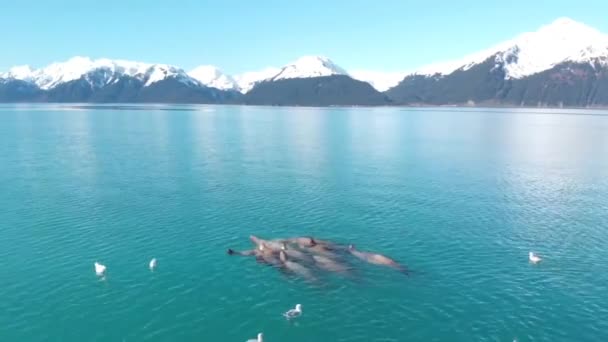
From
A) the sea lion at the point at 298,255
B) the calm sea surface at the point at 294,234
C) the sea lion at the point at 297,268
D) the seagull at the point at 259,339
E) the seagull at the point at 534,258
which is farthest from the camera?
the seagull at the point at 534,258

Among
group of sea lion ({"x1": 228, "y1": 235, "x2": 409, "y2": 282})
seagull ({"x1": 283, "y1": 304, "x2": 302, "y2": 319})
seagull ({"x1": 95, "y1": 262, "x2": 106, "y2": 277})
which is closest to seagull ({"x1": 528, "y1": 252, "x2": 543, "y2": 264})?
group of sea lion ({"x1": 228, "y1": 235, "x2": 409, "y2": 282})

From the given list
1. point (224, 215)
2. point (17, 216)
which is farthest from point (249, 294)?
point (17, 216)

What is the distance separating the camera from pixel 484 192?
84812 mm

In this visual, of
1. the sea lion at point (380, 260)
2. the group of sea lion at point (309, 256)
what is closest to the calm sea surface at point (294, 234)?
the sea lion at point (380, 260)

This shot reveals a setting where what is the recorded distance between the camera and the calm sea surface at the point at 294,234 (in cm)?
3816

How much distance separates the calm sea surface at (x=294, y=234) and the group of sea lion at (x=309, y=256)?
1651 millimetres

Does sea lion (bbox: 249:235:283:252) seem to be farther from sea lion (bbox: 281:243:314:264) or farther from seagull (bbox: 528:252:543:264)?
seagull (bbox: 528:252:543:264)

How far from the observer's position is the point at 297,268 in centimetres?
4788

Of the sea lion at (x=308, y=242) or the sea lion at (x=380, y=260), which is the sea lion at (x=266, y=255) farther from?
the sea lion at (x=380, y=260)

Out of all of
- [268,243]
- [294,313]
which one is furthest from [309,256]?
[294,313]

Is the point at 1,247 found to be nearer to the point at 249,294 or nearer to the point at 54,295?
the point at 54,295

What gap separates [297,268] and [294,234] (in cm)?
1272

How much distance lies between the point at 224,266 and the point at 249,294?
7.68 m

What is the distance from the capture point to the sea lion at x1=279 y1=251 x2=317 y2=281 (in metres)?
46.3
